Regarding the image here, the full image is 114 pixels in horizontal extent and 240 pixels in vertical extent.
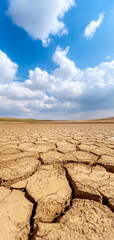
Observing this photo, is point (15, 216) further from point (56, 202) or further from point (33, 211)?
point (56, 202)

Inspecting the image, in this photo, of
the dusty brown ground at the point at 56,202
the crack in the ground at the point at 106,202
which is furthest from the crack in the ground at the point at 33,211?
the crack in the ground at the point at 106,202

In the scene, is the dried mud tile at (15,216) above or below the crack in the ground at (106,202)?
below

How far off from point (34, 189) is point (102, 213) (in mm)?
373

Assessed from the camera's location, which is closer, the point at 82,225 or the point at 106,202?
the point at 82,225

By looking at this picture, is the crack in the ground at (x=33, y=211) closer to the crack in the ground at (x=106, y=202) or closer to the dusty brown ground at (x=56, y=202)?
the dusty brown ground at (x=56, y=202)

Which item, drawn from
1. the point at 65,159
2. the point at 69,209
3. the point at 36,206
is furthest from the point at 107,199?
the point at 65,159

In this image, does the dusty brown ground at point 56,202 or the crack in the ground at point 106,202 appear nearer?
the dusty brown ground at point 56,202

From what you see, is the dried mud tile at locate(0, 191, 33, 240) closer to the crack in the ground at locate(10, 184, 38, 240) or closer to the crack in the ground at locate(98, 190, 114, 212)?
the crack in the ground at locate(10, 184, 38, 240)

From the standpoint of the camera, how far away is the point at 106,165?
909 millimetres

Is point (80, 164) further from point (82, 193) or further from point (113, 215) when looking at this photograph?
point (113, 215)

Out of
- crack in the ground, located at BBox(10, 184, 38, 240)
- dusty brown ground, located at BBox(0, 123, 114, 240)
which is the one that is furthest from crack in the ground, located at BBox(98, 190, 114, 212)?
crack in the ground, located at BBox(10, 184, 38, 240)

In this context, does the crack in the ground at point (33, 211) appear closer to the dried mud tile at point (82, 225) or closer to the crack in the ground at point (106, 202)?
the dried mud tile at point (82, 225)

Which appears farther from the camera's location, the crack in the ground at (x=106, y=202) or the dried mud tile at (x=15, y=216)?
the crack in the ground at (x=106, y=202)

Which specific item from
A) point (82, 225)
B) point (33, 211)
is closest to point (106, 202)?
point (82, 225)
